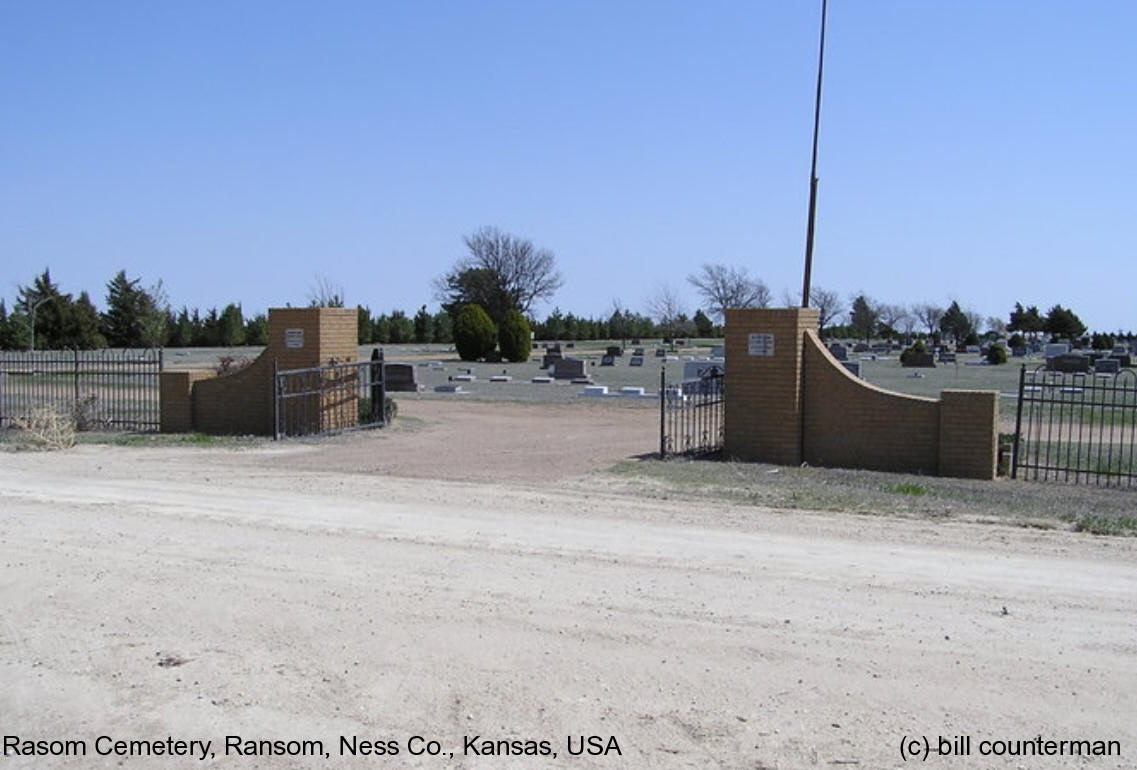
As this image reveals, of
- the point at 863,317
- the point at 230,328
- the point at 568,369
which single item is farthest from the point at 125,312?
the point at 863,317

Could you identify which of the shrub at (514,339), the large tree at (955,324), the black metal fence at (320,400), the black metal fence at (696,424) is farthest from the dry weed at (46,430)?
the large tree at (955,324)

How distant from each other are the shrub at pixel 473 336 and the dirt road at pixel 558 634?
45.8m

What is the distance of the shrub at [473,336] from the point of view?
56.8 m

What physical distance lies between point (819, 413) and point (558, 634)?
949cm

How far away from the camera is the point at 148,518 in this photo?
10508mm

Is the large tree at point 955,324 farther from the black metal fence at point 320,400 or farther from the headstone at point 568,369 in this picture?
the black metal fence at point 320,400

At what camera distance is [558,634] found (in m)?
6.63

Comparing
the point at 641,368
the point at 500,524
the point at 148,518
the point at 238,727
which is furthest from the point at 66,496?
the point at 641,368

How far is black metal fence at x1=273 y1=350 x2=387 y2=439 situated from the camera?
19125 mm

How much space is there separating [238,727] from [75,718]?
877 millimetres

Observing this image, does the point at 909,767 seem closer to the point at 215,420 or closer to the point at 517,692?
the point at 517,692

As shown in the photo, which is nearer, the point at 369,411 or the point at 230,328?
A: the point at 369,411

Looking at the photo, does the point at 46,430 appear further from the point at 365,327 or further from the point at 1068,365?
the point at 365,327

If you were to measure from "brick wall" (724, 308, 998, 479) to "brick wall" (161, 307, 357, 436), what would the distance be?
298 inches
